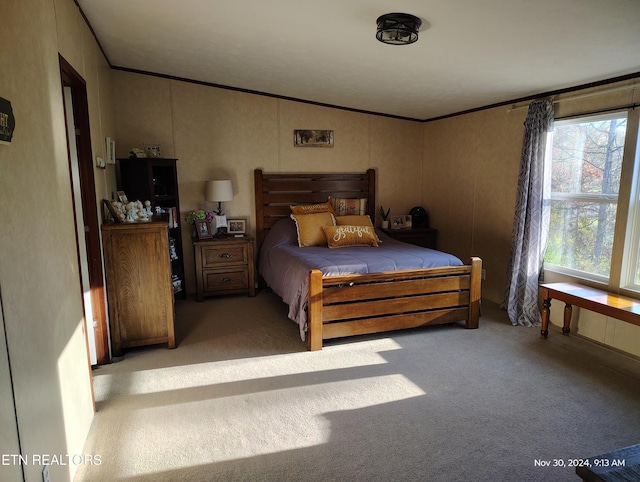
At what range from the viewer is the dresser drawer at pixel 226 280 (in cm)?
452

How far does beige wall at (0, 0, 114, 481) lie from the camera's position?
4.34ft

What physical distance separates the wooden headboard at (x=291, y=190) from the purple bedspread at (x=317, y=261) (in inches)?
16.3

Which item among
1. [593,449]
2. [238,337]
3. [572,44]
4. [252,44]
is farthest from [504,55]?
[238,337]

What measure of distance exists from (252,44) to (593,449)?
135 inches

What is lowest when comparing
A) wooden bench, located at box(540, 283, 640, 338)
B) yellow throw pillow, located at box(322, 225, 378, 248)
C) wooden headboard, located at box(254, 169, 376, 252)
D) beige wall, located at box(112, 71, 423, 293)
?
wooden bench, located at box(540, 283, 640, 338)

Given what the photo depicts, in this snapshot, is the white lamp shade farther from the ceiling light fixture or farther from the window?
the window

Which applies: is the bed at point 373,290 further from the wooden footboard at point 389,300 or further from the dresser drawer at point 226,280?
the dresser drawer at point 226,280

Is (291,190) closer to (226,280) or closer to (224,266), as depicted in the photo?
(224,266)

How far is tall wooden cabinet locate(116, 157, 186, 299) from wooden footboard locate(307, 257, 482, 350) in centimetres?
189

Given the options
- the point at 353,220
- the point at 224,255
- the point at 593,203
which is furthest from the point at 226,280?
the point at 593,203

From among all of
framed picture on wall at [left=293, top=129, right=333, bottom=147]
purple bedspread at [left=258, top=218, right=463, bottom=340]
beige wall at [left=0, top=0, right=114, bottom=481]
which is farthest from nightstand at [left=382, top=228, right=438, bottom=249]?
beige wall at [left=0, top=0, right=114, bottom=481]

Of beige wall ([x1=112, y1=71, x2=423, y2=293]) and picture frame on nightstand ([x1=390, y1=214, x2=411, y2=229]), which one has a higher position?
beige wall ([x1=112, y1=71, x2=423, y2=293])

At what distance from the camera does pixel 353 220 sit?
4.78 meters

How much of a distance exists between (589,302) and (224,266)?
344cm
